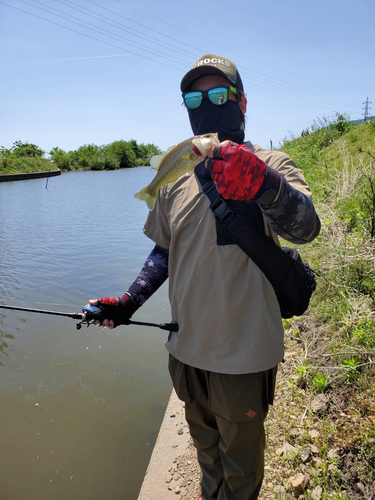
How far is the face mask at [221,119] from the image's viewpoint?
6.81ft

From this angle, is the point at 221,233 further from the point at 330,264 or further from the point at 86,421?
the point at 86,421

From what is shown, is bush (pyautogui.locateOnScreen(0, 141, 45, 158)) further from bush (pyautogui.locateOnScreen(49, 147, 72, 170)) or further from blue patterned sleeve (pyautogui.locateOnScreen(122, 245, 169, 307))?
blue patterned sleeve (pyautogui.locateOnScreen(122, 245, 169, 307))

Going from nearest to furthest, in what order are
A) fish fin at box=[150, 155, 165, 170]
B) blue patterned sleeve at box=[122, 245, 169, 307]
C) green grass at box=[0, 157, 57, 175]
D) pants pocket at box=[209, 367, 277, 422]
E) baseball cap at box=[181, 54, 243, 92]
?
pants pocket at box=[209, 367, 277, 422] → fish fin at box=[150, 155, 165, 170] → baseball cap at box=[181, 54, 243, 92] → blue patterned sleeve at box=[122, 245, 169, 307] → green grass at box=[0, 157, 57, 175]

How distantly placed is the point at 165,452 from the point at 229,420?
1.82 metres

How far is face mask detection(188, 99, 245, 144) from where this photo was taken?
6.81 feet

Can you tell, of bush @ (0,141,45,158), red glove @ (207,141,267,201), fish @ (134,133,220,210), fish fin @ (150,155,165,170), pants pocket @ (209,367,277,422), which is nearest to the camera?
red glove @ (207,141,267,201)

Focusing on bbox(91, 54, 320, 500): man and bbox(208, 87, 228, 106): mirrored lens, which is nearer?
bbox(91, 54, 320, 500): man

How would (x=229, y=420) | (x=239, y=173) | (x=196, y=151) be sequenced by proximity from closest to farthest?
(x=239, y=173)
(x=196, y=151)
(x=229, y=420)

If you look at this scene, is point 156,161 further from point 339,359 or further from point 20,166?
point 20,166

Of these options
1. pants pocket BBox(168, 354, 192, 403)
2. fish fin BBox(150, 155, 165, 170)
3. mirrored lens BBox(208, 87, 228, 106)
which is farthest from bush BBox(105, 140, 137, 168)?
pants pocket BBox(168, 354, 192, 403)

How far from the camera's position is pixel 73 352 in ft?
18.1

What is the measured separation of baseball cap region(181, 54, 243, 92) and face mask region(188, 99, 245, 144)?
0.15 m

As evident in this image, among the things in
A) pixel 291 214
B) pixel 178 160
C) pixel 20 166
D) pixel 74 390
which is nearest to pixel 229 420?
pixel 291 214

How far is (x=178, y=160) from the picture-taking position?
5.90ft
